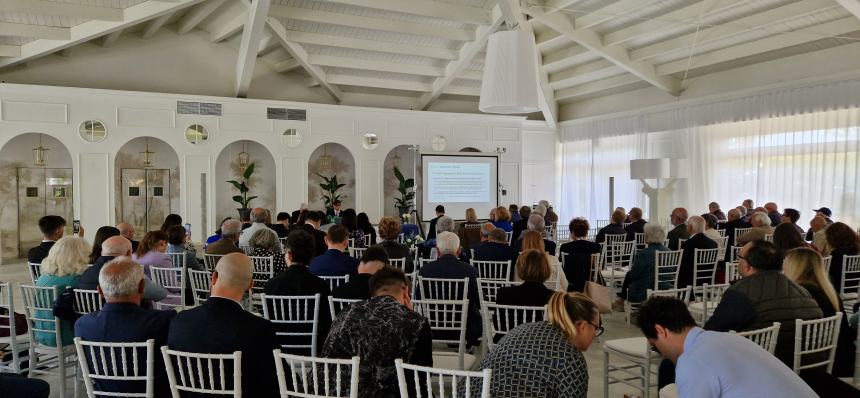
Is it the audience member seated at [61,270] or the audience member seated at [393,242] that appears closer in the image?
Result: the audience member seated at [61,270]

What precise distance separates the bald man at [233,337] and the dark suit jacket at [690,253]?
14.9 feet

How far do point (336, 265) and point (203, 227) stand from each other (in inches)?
305

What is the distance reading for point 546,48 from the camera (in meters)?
12.5

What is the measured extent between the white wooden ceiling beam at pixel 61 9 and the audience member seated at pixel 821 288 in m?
9.34

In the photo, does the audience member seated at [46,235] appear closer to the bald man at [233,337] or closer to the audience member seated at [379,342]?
the bald man at [233,337]

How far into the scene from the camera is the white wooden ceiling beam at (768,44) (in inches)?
329

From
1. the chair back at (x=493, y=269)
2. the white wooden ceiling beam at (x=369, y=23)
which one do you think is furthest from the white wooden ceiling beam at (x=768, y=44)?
the chair back at (x=493, y=269)

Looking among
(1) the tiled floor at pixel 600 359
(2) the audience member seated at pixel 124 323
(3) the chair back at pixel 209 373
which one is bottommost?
(1) the tiled floor at pixel 600 359

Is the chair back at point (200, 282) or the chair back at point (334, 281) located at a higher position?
the chair back at point (334, 281)

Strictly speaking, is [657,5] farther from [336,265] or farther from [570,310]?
[570,310]

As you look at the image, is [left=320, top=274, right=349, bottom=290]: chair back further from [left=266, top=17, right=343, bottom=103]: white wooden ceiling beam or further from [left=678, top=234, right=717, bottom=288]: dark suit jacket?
[left=266, top=17, right=343, bottom=103]: white wooden ceiling beam

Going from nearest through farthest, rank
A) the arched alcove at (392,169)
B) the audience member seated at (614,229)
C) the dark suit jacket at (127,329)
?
the dark suit jacket at (127,329), the audience member seated at (614,229), the arched alcove at (392,169)

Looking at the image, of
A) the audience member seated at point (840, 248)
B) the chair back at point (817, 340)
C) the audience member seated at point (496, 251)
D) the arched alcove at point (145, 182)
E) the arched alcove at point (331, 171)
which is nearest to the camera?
the chair back at point (817, 340)

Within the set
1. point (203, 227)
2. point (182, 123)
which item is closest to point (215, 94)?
point (182, 123)
